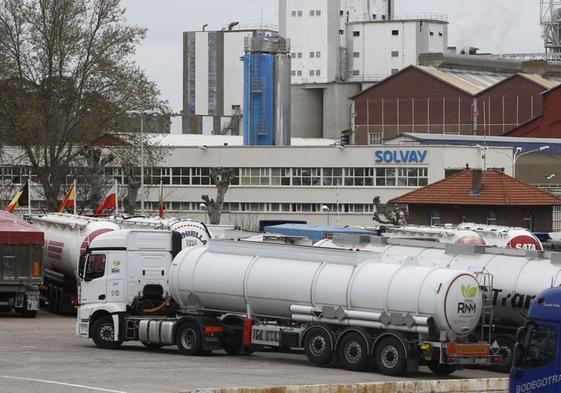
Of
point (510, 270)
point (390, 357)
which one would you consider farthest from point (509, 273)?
point (390, 357)

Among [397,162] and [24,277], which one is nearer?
[24,277]

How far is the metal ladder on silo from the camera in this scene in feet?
103

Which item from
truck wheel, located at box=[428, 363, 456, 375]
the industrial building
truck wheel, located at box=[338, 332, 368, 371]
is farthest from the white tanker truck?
the industrial building

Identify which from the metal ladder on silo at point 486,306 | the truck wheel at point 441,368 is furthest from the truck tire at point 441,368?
the metal ladder on silo at point 486,306

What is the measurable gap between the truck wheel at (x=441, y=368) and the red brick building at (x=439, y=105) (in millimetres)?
101312

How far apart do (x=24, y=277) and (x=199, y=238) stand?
22.4 ft

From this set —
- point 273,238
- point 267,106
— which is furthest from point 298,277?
point 267,106

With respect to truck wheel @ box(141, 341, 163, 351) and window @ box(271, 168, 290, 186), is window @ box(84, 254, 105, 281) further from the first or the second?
window @ box(271, 168, 290, 186)

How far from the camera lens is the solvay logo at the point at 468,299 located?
30.7 meters

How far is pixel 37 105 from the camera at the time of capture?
7231 centimetres

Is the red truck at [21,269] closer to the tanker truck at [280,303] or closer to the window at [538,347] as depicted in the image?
the tanker truck at [280,303]

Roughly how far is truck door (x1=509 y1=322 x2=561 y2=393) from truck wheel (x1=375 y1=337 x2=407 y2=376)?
7.54 meters

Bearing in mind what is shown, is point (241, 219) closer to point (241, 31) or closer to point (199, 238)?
point (199, 238)

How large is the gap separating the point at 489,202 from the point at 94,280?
1705 inches
